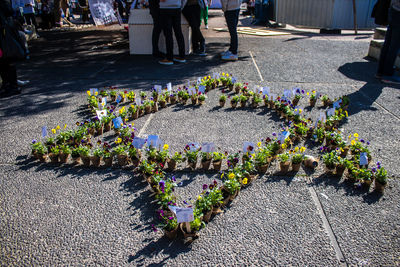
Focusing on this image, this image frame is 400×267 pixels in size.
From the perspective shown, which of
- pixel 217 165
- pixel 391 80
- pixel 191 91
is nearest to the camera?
pixel 217 165

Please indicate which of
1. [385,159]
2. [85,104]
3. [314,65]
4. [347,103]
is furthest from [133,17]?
[385,159]

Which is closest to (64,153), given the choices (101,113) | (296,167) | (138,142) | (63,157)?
(63,157)

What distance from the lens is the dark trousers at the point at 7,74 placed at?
5.77 m

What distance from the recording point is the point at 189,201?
3023 millimetres

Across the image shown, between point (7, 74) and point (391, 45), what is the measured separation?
708cm

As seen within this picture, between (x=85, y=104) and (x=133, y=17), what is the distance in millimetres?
4012

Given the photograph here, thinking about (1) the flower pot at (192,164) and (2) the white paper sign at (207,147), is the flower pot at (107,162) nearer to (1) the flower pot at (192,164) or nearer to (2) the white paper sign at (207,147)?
(1) the flower pot at (192,164)

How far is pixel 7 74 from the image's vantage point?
233 inches

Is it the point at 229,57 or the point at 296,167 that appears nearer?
the point at 296,167

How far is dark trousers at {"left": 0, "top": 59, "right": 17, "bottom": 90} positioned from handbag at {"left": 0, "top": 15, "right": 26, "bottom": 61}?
240 mm

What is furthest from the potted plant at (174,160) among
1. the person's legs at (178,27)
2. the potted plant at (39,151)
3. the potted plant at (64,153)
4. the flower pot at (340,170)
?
the person's legs at (178,27)

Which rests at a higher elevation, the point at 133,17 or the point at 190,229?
the point at 133,17

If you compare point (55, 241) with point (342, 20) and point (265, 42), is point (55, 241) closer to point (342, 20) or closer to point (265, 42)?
point (265, 42)

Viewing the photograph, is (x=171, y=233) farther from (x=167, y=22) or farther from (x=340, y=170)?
(x=167, y=22)
